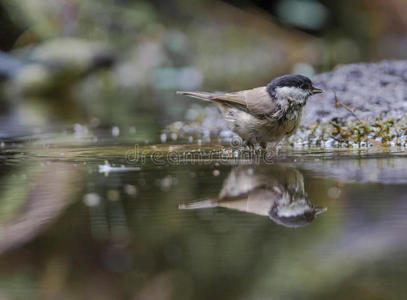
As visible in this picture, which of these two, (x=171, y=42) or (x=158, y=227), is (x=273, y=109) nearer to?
(x=158, y=227)

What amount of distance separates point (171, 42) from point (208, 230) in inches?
653

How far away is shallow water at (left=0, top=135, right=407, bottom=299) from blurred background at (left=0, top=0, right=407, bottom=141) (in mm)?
9040

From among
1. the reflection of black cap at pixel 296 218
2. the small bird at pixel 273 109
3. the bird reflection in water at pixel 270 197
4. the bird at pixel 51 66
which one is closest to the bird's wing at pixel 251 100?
the small bird at pixel 273 109

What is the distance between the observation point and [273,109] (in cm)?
499

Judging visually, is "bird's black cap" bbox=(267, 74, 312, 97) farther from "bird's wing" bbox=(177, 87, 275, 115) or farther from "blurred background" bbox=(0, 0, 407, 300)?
"blurred background" bbox=(0, 0, 407, 300)

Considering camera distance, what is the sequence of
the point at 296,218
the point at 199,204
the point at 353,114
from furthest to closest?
the point at 353,114
the point at 199,204
the point at 296,218

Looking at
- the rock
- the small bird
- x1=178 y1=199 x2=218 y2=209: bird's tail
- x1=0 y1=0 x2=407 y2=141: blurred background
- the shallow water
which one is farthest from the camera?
x1=0 y1=0 x2=407 y2=141: blurred background

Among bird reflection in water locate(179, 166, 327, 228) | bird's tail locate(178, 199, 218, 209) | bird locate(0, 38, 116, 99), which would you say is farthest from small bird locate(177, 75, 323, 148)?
bird locate(0, 38, 116, 99)

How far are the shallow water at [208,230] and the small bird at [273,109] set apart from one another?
22.2 inches

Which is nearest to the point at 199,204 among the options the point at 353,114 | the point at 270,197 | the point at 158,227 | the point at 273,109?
the point at 270,197

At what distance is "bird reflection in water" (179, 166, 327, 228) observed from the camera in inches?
112

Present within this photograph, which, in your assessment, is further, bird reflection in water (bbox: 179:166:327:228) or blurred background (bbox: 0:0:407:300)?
bird reflection in water (bbox: 179:166:327:228)

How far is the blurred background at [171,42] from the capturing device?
47.8 feet

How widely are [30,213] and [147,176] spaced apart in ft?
3.50
